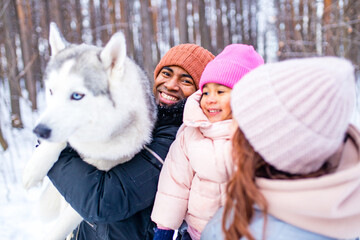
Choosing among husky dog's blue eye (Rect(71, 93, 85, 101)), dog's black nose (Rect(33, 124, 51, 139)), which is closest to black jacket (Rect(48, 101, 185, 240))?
dog's black nose (Rect(33, 124, 51, 139))

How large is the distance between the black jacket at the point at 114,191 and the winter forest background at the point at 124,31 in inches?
28.2

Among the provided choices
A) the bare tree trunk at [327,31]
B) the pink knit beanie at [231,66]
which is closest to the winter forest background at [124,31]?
the bare tree trunk at [327,31]

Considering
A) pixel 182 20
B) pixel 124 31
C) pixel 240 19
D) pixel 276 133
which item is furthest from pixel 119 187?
pixel 240 19

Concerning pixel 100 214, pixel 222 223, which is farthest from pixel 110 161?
pixel 222 223

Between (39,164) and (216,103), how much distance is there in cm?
103

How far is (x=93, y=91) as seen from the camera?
1.33 m

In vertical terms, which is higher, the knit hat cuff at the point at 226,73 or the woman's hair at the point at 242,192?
the knit hat cuff at the point at 226,73

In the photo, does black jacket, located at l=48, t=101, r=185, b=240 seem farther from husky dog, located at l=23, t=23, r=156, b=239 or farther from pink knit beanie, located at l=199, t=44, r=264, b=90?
pink knit beanie, located at l=199, t=44, r=264, b=90

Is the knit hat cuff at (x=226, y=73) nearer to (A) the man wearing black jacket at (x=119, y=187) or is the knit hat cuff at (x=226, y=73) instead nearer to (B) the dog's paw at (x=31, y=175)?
(A) the man wearing black jacket at (x=119, y=187)

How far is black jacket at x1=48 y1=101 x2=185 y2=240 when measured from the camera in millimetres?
1343

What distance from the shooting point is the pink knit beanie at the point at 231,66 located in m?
1.55

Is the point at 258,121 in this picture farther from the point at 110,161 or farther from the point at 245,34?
the point at 245,34

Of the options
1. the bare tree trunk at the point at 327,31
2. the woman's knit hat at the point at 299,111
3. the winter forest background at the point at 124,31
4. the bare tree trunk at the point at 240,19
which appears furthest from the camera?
the bare tree trunk at the point at 240,19

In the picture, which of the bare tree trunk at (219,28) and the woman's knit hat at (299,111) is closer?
the woman's knit hat at (299,111)
